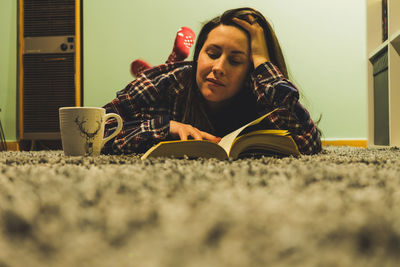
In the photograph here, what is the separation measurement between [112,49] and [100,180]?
212 centimetres

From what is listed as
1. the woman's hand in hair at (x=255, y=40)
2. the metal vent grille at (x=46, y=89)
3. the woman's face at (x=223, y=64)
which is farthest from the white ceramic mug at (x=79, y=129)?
the metal vent grille at (x=46, y=89)

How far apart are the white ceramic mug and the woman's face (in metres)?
0.33

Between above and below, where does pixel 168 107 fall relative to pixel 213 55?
below

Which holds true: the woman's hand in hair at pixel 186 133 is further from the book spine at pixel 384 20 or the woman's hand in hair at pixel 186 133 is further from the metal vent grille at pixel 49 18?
the metal vent grille at pixel 49 18

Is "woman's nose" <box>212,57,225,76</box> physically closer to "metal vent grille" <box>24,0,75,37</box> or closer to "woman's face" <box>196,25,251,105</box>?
"woman's face" <box>196,25,251,105</box>

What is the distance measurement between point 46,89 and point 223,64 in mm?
1748

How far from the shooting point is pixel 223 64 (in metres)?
0.78

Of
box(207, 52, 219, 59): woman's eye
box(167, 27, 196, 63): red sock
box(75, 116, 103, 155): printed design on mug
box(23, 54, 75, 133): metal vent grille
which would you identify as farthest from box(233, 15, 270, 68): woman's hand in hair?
box(23, 54, 75, 133): metal vent grille

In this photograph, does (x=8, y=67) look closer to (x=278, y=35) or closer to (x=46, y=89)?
(x=46, y=89)

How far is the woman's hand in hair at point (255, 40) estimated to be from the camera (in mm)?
823

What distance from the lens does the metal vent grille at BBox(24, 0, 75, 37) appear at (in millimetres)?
2049

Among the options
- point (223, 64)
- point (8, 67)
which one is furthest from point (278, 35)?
point (8, 67)

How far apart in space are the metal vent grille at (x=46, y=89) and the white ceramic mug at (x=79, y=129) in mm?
1660

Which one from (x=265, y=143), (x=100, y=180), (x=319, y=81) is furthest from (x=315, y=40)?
(x=100, y=180)
